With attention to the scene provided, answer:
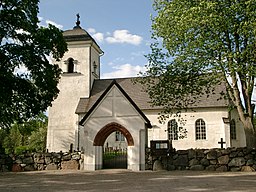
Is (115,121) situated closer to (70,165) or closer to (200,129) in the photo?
(70,165)

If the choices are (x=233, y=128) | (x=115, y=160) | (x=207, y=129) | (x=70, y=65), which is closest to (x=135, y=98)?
(x=207, y=129)

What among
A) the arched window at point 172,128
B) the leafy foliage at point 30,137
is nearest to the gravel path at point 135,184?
the arched window at point 172,128

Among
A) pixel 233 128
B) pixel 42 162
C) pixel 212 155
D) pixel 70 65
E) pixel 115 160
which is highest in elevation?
pixel 70 65

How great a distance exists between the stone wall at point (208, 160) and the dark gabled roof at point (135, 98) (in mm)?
10465

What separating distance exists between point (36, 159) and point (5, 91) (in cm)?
592

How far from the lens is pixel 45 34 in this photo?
18797 millimetres

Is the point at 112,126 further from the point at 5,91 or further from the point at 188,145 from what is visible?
the point at 188,145

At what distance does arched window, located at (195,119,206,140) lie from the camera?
103 feet

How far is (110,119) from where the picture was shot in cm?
2094

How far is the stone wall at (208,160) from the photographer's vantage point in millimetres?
19047

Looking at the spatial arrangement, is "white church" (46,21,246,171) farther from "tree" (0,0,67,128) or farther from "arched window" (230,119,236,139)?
"tree" (0,0,67,128)

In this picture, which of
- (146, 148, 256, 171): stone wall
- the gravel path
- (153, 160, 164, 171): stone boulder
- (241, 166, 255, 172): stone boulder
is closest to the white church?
(153, 160, 164, 171): stone boulder

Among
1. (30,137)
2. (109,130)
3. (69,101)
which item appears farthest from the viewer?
(30,137)

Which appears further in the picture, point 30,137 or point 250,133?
point 30,137
